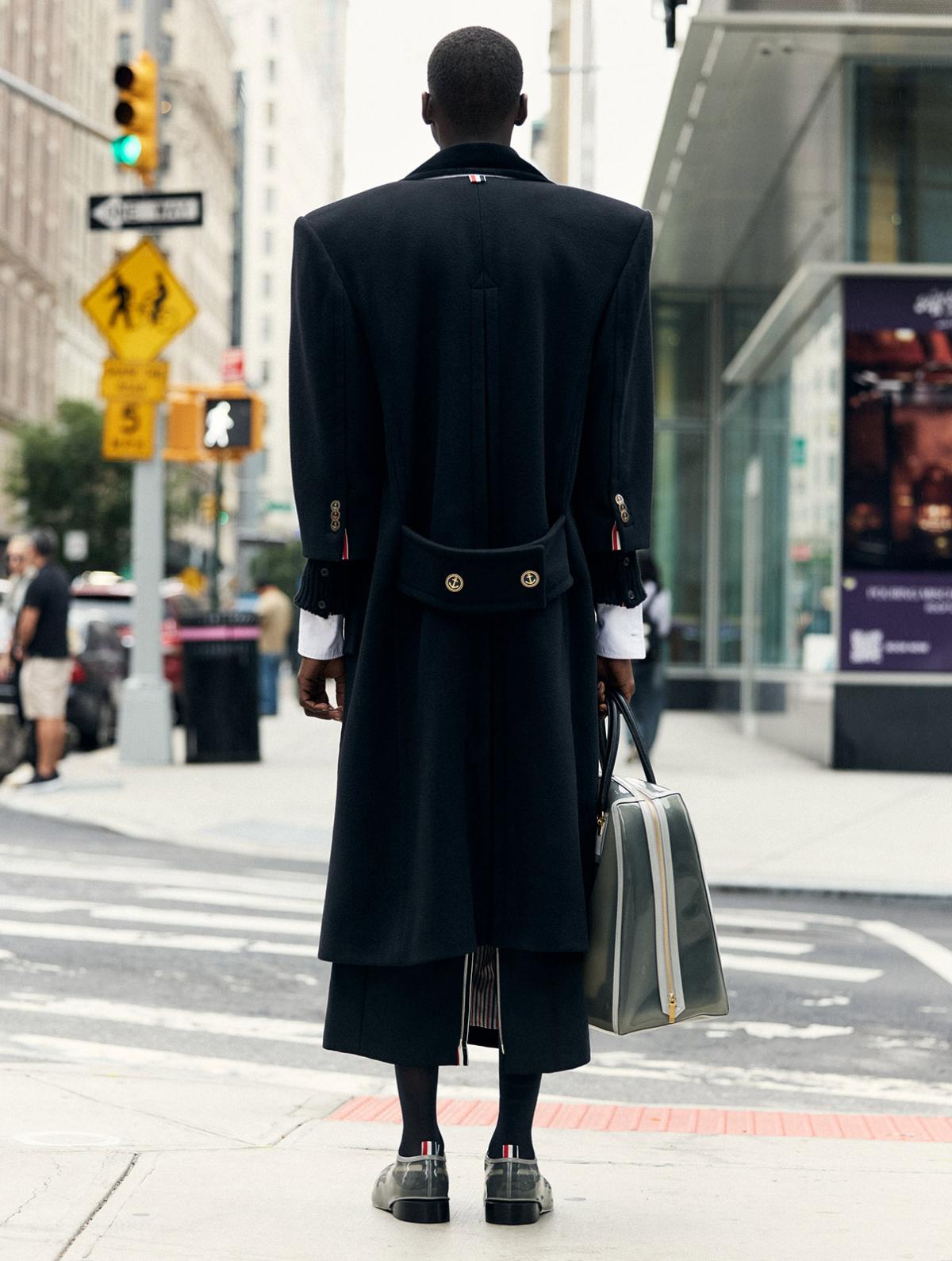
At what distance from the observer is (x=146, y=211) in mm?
14289

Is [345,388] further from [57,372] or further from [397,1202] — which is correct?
[57,372]

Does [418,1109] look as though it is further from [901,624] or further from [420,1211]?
[901,624]

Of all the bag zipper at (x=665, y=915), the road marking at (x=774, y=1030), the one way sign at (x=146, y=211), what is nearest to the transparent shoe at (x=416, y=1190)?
the bag zipper at (x=665, y=915)

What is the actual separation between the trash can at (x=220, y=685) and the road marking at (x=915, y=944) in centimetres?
781

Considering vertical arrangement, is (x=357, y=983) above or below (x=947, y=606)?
below

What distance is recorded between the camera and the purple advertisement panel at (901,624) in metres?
15.0

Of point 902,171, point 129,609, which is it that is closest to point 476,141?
point 902,171

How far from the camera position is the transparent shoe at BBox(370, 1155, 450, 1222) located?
3.26m

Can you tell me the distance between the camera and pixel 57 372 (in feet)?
208

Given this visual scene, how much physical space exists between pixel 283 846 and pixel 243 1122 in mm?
6119

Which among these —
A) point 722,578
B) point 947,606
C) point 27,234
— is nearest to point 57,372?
point 27,234

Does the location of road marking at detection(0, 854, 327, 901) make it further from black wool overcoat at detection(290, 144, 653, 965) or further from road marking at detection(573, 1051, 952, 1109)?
black wool overcoat at detection(290, 144, 653, 965)

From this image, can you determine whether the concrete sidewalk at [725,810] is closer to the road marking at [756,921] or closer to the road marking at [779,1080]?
the road marking at [756,921]

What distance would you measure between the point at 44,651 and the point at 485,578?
1028cm
